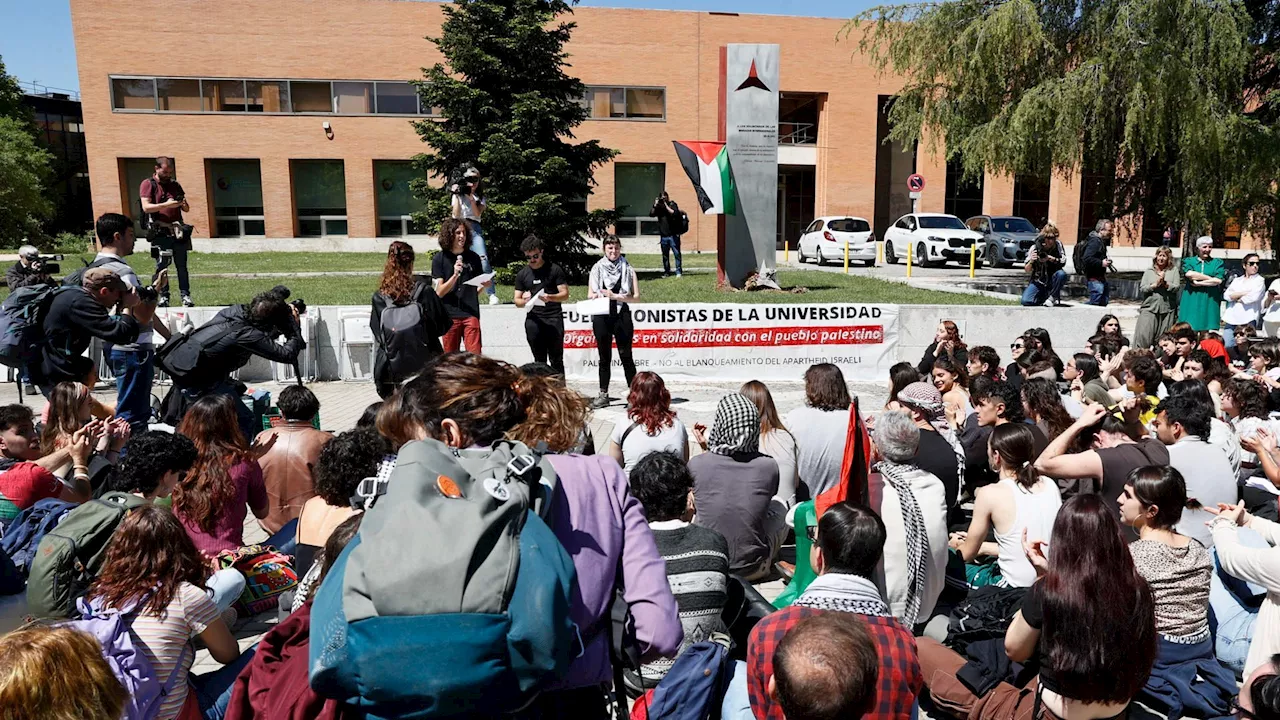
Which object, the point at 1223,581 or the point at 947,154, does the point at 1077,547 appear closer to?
the point at 1223,581

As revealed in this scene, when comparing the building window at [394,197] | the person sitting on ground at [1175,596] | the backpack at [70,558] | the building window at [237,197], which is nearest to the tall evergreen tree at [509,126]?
the backpack at [70,558]

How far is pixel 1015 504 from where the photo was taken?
4551 millimetres

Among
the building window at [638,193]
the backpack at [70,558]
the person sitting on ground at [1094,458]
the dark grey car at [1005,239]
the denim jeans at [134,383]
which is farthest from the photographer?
the building window at [638,193]

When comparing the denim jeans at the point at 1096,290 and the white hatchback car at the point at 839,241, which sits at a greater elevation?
the white hatchback car at the point at 839,241

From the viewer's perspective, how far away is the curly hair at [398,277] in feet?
24.1

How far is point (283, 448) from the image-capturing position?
5410mm

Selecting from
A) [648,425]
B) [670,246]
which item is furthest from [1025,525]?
[670,246]

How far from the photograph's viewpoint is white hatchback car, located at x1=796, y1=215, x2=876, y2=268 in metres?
26.5

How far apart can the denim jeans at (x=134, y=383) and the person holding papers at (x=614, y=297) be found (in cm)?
463

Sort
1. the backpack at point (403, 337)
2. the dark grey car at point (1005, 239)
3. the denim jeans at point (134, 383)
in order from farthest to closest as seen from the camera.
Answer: the dark grey car at point (1005, 239), the backpack at point (403, 337), the denim jeans at point (134, 383)

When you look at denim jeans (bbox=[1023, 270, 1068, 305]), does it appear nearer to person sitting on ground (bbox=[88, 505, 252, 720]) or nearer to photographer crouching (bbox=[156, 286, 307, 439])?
photographer crouching (bbox=[156, 286, 307, 439])

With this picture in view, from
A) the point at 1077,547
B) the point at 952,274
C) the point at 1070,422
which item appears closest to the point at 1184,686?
the point at 1077,547

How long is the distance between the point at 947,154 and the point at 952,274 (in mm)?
3661

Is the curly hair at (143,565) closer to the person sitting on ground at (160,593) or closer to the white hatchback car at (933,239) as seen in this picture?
the person sitting on ground at (160,593)
